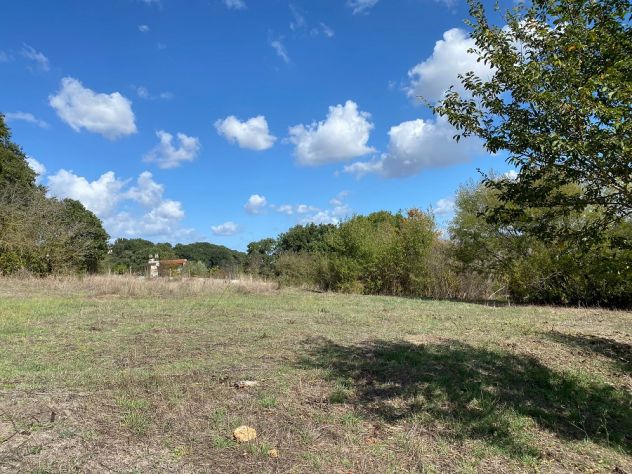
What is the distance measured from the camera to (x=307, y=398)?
464cm

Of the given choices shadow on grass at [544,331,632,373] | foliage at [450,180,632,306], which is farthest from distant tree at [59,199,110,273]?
shadow on grass at [544,331,632,373]

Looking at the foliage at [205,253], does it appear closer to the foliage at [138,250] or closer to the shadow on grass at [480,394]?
the foliage at [138,250]

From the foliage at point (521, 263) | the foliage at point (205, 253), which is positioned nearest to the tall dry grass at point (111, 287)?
the foliage at point (521, 263)

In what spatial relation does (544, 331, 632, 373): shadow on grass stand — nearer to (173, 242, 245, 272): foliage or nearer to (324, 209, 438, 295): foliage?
(324, 209, 438, 295): foliage

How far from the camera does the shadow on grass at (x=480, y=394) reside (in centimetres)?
423

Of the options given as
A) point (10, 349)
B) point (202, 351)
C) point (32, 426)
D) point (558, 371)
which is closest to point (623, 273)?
point (558, 371)

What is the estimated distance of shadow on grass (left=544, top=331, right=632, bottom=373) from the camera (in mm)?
7281

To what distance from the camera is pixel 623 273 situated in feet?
16.0

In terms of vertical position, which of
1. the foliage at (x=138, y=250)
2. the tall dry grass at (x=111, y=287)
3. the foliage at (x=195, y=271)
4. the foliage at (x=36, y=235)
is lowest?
the tall dry grass at (x=111, y=287)

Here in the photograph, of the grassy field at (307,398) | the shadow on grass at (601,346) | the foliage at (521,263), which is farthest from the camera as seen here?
the foliage at (521,263)

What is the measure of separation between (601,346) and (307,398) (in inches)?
245

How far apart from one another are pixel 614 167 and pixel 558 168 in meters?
0.44

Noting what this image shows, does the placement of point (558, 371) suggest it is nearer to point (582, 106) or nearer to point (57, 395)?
point (582, 106)

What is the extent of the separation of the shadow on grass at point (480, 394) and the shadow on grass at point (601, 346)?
63.6 inches
